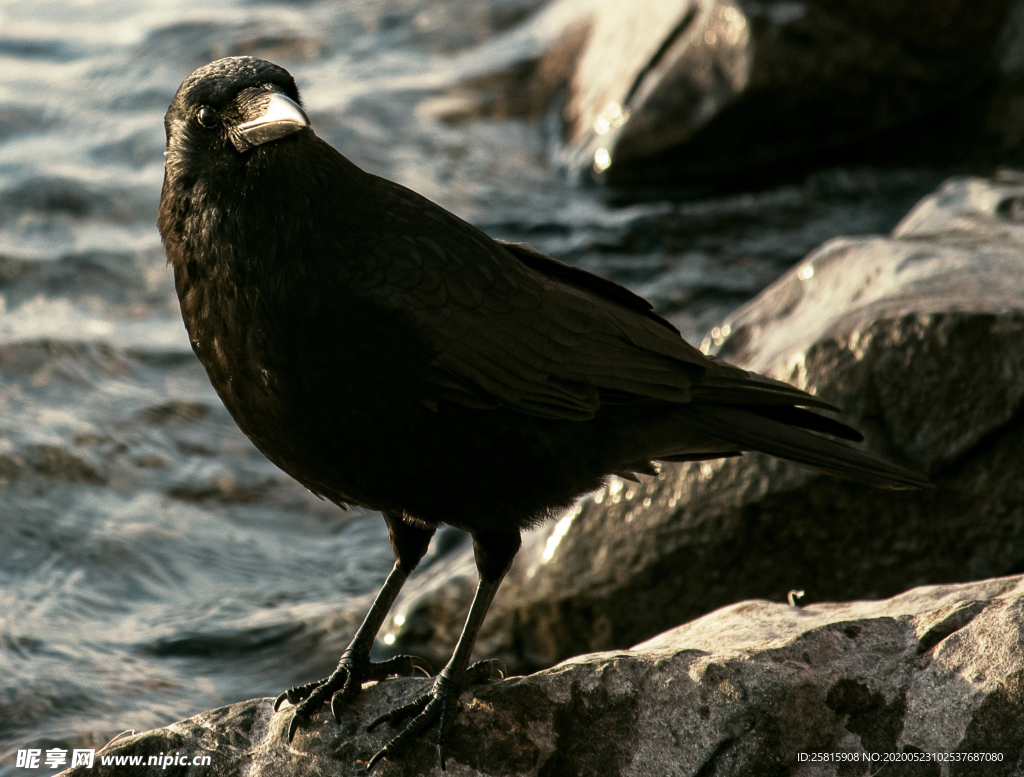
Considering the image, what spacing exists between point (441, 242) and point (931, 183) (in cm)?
668

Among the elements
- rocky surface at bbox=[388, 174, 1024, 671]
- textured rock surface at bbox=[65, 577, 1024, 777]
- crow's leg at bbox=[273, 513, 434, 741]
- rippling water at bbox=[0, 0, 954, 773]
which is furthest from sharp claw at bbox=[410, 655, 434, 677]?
rippling water at bbox=[0, 0, 954, 773]

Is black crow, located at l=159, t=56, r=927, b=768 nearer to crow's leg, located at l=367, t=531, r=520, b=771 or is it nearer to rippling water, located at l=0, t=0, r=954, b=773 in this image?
crow's leg, located at l=367, t=531, r=520, b=771

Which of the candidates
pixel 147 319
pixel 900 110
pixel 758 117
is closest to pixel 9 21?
pixel 147 319

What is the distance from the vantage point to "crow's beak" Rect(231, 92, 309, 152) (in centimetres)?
344

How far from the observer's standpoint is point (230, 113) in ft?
11.8

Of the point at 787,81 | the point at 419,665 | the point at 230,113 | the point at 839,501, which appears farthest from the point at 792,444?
the point at 787,81

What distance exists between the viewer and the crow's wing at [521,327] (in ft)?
12.2

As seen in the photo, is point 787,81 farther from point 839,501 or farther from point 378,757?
point 378,757

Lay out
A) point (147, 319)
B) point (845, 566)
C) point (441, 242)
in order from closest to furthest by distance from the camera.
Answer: point (441, 242) < point (845, 566) < point (147, 319)

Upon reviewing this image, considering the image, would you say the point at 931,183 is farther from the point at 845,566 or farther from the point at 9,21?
the point at 9,21

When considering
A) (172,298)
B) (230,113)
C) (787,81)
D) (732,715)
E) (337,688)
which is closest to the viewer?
(732,715)

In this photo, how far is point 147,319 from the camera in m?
8.76

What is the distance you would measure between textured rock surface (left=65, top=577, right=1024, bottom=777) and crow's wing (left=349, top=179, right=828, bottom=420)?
0.89 metres

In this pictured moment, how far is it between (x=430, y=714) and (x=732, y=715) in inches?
37.2
